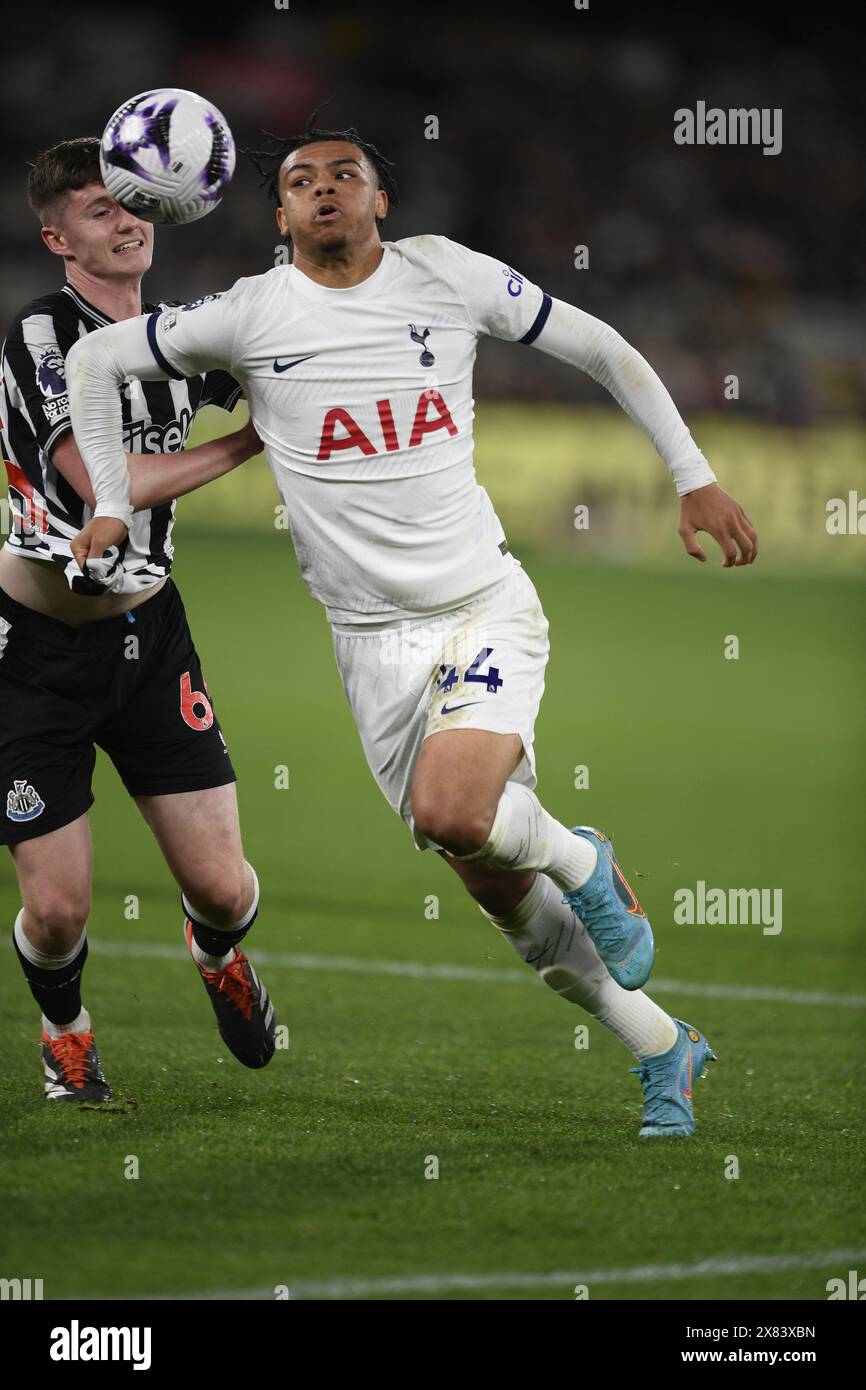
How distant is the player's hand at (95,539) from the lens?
4.22 metres

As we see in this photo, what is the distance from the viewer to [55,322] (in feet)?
15.3

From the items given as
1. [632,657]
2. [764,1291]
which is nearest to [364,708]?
[764,1291]

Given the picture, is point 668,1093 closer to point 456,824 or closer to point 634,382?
point 456,824

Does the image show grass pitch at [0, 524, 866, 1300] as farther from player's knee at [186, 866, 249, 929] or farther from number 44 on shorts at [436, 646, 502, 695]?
number 44 on shorts at [436, 646, 502, 695]

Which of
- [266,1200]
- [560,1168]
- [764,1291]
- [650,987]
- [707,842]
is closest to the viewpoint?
[764,1291]

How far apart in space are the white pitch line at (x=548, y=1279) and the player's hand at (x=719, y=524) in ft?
5.42

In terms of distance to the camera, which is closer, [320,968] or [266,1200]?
[266,1200]

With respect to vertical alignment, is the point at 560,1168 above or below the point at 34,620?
below

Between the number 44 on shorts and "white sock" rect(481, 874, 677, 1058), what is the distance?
561mm

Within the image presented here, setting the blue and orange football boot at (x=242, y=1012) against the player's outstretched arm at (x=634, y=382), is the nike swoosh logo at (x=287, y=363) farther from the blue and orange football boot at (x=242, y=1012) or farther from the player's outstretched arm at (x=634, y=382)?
the blue and orange football boot at (x=242, y=1012)

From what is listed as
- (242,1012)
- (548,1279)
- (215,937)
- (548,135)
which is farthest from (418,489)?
(548,135)

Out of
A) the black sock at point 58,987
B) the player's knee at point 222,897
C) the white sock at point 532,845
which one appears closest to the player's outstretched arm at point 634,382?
the white sock at point 532,845

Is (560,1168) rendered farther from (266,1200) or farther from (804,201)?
(804,201)

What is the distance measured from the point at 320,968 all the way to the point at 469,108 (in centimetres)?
2200
